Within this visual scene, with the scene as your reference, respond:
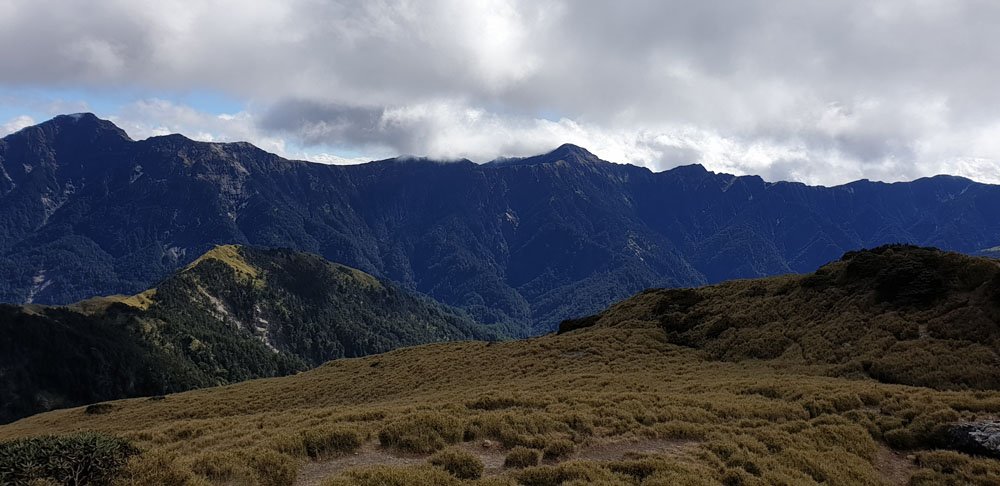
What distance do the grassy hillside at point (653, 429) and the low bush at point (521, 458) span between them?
6 cm

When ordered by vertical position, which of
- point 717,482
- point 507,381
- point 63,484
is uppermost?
point 63,484

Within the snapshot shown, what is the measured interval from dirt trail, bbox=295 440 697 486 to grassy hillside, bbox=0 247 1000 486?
9cm

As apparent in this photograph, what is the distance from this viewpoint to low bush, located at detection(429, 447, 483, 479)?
14.9m

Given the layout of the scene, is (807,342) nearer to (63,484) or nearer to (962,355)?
(962,355)

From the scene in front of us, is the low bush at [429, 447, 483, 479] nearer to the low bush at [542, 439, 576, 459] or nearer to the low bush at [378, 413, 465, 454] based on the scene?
the low bush at [378, 413, 465, 454]

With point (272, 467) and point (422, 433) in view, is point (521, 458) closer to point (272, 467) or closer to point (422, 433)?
point (422, 433)

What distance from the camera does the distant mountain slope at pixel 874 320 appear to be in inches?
1179

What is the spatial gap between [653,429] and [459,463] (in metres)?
8.58

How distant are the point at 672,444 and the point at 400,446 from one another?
10121 millimetres

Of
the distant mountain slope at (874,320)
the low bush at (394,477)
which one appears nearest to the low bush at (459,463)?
the low bush at (394,477)

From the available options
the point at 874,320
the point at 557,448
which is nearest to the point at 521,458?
the point at 557,448

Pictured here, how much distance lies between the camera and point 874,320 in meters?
37.0

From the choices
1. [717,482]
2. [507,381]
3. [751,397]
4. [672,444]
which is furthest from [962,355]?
[507,381]

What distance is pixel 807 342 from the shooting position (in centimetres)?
3772
